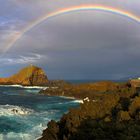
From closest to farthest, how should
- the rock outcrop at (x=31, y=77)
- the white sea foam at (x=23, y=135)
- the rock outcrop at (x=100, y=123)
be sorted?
the rock outcrop at (x=100, y=123)
the white sea foam at (x=23, y=135)
the rock outcrop at (x=31, y=77)

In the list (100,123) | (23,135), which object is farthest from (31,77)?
(100,123)

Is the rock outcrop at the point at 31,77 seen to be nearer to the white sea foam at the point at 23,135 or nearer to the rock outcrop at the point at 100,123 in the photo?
the white sea foam at the point at 23,135

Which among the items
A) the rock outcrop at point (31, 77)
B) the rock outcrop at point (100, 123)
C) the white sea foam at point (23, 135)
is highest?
the rock outcrop at point (31, 77)

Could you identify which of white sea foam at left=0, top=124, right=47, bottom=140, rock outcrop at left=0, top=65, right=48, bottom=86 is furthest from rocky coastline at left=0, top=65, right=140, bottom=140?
rock outcrop at left=0, top=65, right=48, bottom=86

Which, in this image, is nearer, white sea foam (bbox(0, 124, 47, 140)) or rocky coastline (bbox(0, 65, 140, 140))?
rocky coastline (bbox(0, 65, 140, 140))

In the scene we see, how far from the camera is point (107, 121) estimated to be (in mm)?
24250

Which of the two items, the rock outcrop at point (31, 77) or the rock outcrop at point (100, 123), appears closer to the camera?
the rock outcrop at point (100, 123)

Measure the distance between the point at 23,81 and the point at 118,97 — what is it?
4842 inches

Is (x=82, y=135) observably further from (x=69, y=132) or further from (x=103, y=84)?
(x=103, y=84)

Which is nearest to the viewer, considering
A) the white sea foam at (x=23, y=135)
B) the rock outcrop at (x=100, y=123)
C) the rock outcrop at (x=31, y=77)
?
the rock outcrop at (x=100, y=123)

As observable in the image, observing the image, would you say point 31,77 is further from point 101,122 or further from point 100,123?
point 100,123

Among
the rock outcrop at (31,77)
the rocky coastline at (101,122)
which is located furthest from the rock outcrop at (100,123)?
the rock outcrop at (31,77)

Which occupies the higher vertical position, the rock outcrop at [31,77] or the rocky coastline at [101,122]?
the rock outcrop at [31,77]

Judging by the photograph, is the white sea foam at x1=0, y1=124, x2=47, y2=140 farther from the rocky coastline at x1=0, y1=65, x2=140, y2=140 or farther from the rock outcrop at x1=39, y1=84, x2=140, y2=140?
the rock outcrop at x1=39, y1=84, x2=140, y2=140
